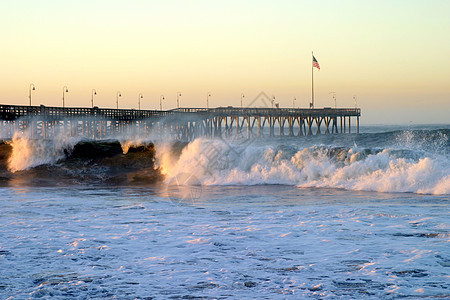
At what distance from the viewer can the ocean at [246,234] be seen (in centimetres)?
715

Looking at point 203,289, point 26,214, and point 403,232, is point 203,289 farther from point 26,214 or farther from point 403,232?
point 26,214

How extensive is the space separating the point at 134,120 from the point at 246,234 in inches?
2235

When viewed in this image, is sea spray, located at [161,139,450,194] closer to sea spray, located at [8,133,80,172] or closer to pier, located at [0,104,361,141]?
sea spray, located at [8,133,80,172]

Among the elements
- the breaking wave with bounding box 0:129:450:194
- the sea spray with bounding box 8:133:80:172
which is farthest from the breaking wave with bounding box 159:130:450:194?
the sea spray with bounding box 8:133:80:172

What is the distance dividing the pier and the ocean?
32144 mm

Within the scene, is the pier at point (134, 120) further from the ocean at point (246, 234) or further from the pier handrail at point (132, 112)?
the ocean at point (246, 234)

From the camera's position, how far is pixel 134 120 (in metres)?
65.8

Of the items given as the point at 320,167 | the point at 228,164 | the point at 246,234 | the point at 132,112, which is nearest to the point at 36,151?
the point at 228,164

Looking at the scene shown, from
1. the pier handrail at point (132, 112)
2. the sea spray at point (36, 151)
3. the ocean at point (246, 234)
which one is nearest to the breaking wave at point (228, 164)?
the sea spray at point (36, 151)

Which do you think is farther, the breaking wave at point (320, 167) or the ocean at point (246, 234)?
the breaking wave at point (320, 167)

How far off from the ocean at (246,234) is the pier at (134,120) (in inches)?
1265

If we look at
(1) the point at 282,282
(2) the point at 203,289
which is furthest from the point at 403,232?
(2) the point at 203,289

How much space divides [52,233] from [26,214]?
309 centimetres

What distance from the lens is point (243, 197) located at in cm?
1780
